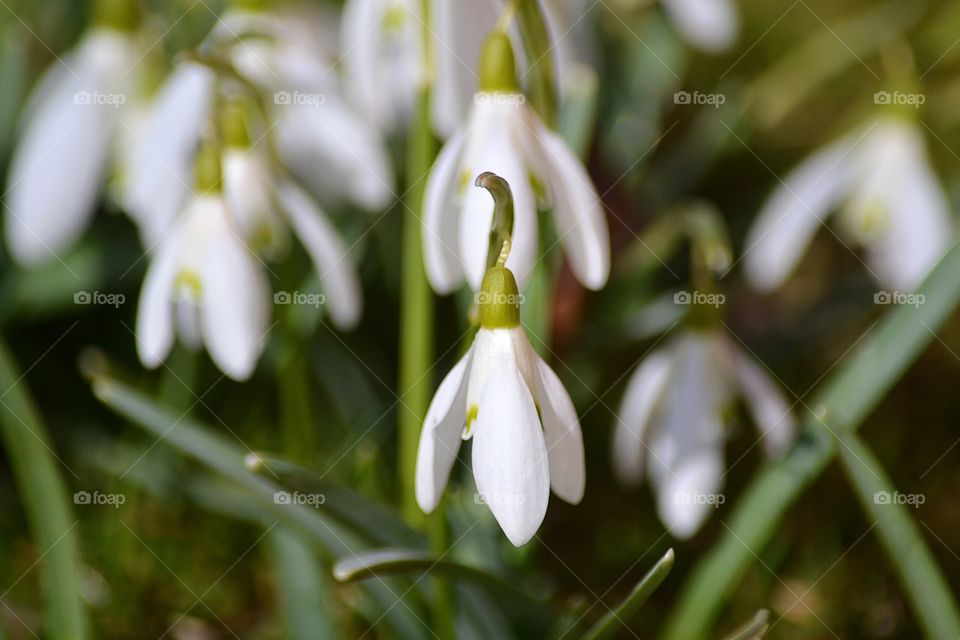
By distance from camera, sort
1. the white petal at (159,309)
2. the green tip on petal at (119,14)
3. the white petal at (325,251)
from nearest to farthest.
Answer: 1. the white petal at (159,309)
2. the white petal at (325,251)
3. the green tip on petal at (119,14)

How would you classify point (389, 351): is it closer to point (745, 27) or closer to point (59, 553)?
point (59, 553)

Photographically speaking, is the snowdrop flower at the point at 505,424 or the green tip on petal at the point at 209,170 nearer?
the snowdrop flower at the point at 505,424

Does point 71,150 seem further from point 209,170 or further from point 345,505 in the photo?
point 345,505

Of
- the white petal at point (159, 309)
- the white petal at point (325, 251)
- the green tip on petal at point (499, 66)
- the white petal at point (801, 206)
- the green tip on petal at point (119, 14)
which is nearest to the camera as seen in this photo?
the green tip on petal at point (499, 66)

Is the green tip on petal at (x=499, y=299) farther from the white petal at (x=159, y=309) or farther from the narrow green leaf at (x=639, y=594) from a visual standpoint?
the white petal at (x=159, y=309)

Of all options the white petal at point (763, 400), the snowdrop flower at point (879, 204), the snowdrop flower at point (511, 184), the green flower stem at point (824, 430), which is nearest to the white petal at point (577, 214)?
the snowdrop flower at point (511, 184)

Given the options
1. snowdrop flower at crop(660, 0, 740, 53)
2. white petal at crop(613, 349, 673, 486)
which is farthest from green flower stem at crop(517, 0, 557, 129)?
snowdrop flower at crop(660, 0, 740, 53)

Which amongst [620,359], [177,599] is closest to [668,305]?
[620,359]

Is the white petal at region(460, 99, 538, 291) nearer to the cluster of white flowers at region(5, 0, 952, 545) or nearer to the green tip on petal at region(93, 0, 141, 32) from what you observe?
the cluster of white flowers at region(5, 0, 952, 545)
